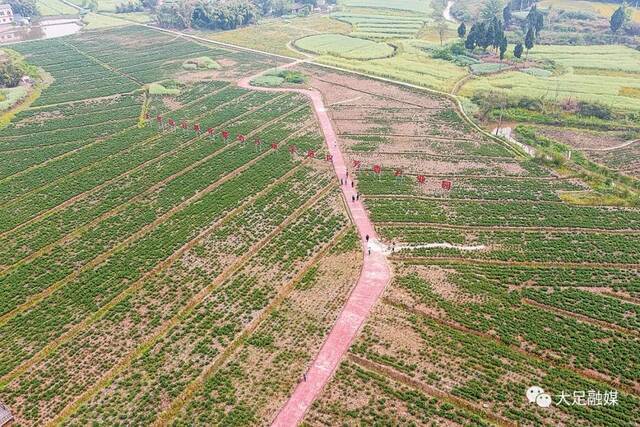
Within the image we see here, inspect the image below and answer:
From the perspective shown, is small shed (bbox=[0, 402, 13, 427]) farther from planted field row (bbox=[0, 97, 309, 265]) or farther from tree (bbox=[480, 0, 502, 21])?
tree (bbox=[480, 0, 502, 21])

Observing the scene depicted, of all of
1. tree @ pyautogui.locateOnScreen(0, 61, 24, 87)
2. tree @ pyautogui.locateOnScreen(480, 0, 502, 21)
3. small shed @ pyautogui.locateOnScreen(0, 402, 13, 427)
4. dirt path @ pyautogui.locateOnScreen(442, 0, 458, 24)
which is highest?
tree @ pyautogui.locateOnScreen(480, 0, 502, 21)

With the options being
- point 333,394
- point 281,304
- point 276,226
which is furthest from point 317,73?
point 333,394

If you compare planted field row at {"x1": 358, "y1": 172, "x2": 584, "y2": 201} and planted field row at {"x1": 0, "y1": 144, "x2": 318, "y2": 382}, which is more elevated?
planted field row at {"x1": 358, "y1": 172, "x2": 584, "y2": 201}

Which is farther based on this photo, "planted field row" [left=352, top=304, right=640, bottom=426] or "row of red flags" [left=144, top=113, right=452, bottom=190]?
"row of red flags" [left=144, top=113, right=452, bottom=190]

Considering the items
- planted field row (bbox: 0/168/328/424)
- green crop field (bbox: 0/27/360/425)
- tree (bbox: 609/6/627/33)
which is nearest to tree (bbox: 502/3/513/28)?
tree (bbox: 609/6/627/33)

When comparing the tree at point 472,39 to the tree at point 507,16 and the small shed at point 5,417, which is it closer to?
the tree at point 507,16

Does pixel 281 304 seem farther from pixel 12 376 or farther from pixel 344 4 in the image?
pixel 344 4

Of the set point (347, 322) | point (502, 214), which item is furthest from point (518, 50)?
point (347, 322)

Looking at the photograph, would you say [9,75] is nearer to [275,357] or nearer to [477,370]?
[275,357]
